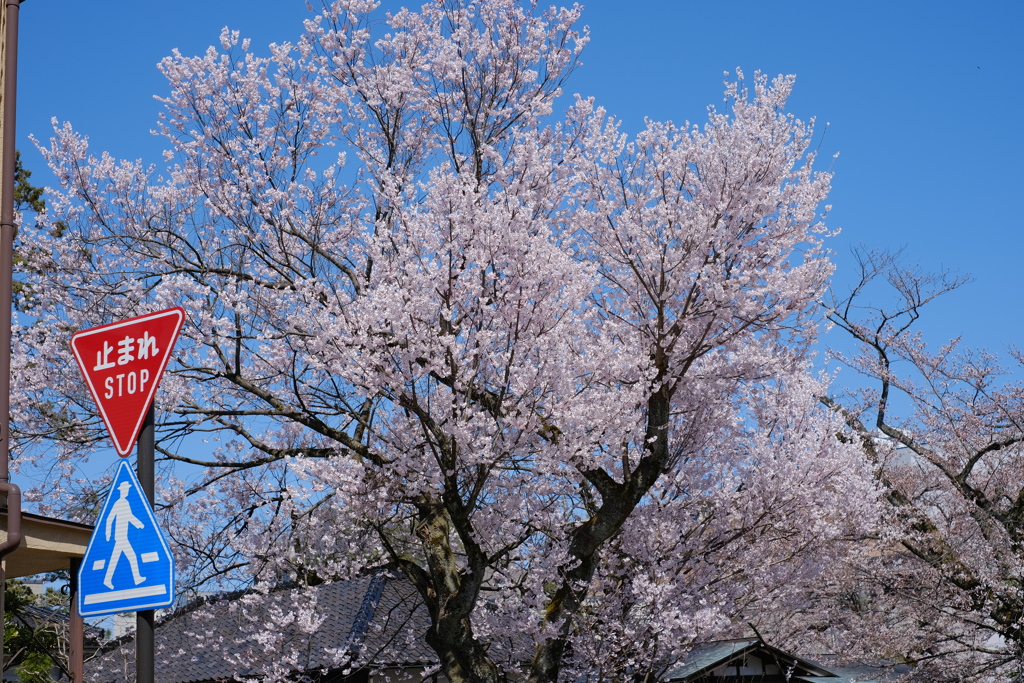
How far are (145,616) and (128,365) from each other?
114cm

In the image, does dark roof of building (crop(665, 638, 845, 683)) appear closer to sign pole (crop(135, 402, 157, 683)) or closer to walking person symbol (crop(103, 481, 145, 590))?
sign pole (crop(135, 402, 157, 683))

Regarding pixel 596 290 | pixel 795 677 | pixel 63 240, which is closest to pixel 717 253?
pixel 596 290

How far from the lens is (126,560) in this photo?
392 cm

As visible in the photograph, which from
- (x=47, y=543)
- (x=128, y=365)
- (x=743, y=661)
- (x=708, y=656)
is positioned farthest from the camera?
(x=743, y=661)

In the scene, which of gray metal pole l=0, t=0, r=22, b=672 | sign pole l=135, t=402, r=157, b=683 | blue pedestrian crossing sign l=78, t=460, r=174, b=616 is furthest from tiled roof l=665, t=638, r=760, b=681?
blue pedestrian crossing sign l=78, t=460, r=174, b=616

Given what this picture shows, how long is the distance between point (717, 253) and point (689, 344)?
1069 millimetres

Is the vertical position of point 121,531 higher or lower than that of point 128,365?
lower

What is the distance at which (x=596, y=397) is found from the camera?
888 cm

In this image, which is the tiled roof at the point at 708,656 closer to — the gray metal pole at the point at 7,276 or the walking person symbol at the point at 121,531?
the gray metal pole at the point at 7,276

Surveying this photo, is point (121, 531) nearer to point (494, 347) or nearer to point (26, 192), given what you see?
point (494, 347)

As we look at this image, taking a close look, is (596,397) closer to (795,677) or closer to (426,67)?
(426,67)

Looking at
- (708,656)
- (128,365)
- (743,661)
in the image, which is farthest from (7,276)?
(743,661)

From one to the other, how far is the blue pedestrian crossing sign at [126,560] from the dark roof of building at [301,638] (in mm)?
8425

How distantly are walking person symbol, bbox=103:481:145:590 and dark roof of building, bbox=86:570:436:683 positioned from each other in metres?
8.47
